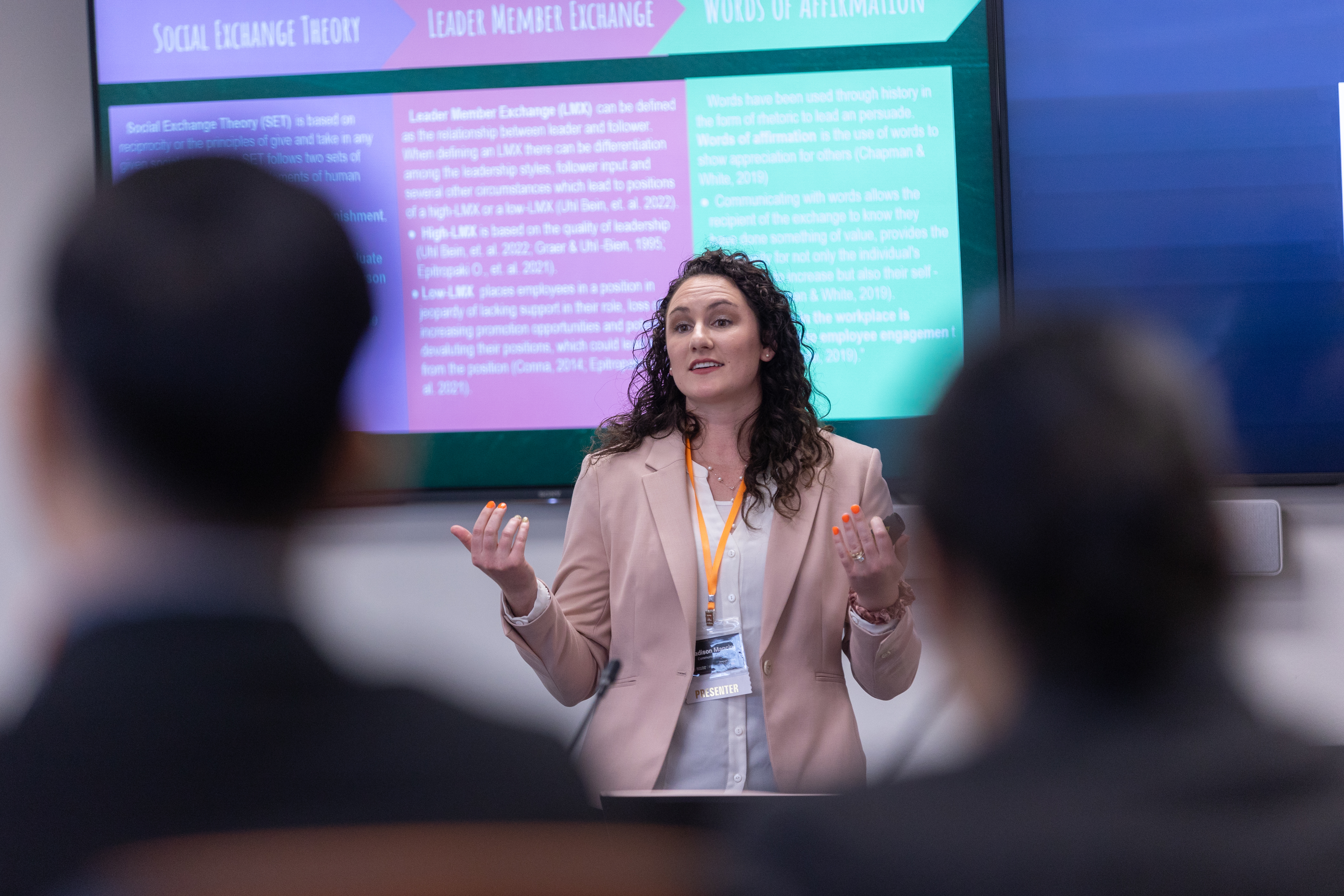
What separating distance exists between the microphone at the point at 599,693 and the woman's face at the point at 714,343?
623 millimetres

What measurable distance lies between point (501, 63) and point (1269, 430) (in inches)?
94.3

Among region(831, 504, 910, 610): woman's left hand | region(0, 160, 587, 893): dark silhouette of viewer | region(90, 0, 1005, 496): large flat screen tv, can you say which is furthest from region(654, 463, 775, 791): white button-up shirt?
region(0, 160, 587, 893): dark silhouette of viewer

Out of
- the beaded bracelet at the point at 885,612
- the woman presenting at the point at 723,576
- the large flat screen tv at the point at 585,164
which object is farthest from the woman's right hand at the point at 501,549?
the large flat screen tv at the point at 585,164

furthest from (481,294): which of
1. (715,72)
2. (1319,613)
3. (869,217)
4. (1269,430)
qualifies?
(1319,613)

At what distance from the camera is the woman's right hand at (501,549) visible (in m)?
1.91

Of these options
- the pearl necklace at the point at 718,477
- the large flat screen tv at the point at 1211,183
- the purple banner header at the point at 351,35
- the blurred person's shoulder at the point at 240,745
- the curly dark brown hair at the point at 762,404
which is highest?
the purple banner header at the point at 351,35

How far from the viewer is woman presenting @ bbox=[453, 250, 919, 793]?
1977 millimetres

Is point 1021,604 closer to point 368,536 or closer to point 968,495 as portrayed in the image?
point 968,495

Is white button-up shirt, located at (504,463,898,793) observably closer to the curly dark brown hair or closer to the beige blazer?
the beige blazer

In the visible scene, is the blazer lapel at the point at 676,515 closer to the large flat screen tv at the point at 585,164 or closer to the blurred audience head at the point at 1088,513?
the large flat screen tv at the point at 585,164

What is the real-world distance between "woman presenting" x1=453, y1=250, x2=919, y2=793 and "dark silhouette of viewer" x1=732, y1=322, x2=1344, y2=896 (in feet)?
3.52

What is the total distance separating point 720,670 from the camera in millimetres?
2029

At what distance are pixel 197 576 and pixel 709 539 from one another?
1584mm

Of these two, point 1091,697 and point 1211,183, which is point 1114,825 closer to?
point 1091,697
